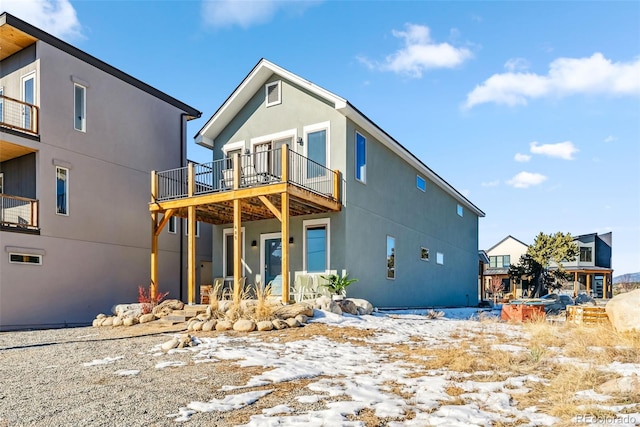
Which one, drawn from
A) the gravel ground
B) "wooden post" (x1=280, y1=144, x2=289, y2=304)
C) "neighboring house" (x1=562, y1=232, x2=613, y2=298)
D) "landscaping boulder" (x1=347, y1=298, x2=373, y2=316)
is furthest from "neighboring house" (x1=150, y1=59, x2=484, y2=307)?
"neighboring house" (x1=562, y1=232, x2=613, y2=298)

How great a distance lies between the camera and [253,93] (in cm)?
1559

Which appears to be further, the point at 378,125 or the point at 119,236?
the point at 119,236

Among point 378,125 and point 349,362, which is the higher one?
point 378,125

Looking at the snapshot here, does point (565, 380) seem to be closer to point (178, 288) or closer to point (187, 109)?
point (178, 288)

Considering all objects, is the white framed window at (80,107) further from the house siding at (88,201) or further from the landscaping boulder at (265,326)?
the landscaping boulder at (265,326)

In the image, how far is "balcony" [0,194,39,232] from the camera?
42.8 feet

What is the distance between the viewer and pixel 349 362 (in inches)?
262

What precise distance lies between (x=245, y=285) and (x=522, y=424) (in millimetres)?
11819

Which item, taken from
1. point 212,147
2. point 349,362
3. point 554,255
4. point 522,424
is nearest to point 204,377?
point 349,362

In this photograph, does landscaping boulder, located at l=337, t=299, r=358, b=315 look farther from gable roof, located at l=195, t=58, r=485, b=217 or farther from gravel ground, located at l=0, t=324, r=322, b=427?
gable roof, located at l=195, t=58, r=485, b=217

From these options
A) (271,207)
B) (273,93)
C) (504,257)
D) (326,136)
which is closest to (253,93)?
(273,93)

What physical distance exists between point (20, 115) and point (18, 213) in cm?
314

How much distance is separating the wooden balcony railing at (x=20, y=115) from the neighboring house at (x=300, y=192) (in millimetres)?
3878

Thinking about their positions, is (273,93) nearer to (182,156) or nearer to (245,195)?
(245,195)
